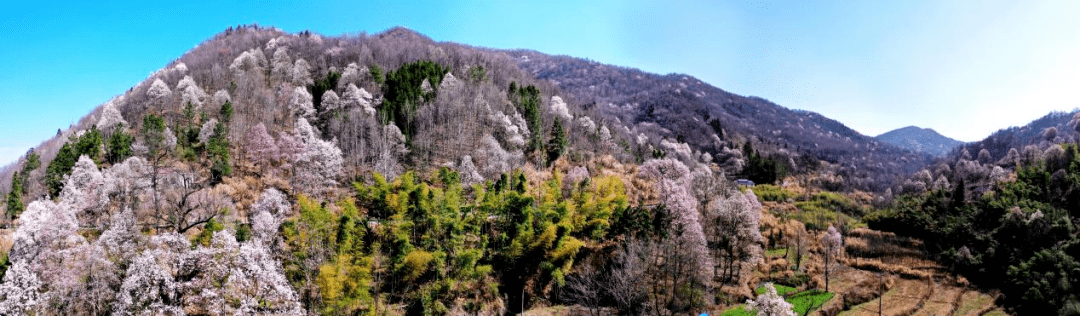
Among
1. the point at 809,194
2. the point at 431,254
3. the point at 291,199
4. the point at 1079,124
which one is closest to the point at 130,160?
the point at 291,199

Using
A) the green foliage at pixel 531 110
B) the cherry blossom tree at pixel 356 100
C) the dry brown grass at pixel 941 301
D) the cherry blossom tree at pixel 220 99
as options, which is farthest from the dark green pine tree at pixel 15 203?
the dry brown grass at pixel 941 301

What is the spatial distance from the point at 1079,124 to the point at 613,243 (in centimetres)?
16908

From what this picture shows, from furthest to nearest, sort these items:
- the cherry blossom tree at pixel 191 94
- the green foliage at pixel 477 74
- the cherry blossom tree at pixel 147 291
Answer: the green foliage at pixel 477 74 < the cherry blossom tree at pixel 191 94 < the cherry blossom tree at pixel 147 291

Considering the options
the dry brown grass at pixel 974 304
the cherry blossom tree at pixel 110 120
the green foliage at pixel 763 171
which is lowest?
the dry brown grass at pixel 974 304

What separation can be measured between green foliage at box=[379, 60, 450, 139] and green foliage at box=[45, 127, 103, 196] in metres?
31.7

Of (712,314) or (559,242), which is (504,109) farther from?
(712,314)

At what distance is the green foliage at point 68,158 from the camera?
51.8 metres

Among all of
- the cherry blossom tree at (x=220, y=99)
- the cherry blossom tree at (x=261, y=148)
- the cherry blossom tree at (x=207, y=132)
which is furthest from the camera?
the cherry blossom tree at (x=220, y=99)

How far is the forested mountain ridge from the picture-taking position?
28.9 meters

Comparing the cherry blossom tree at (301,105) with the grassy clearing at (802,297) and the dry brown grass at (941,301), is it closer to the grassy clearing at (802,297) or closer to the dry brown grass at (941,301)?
the grassy clearing at (802,297)

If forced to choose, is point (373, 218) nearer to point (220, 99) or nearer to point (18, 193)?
point (18, 193)

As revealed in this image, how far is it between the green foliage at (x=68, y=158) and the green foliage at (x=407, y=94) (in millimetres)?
31729

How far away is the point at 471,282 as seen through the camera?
45.3 meters

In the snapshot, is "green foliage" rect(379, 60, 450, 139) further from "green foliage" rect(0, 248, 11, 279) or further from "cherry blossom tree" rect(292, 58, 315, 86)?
"green foliage" rect(0, 248, 11, 279)
